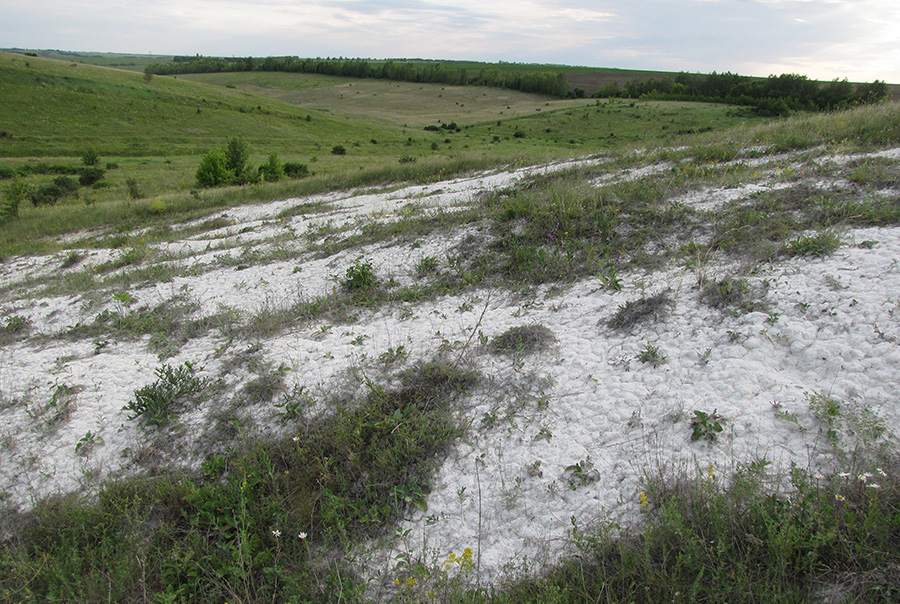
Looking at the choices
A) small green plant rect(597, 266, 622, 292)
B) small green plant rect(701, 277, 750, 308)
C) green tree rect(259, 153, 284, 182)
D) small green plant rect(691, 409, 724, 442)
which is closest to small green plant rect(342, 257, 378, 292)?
small green plant rect(597, 266, 622, 292)

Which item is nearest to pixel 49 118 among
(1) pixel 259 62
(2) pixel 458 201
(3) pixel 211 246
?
(3) pixel 211 246

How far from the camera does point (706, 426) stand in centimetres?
375

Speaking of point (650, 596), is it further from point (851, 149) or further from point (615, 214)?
point (851, 149)

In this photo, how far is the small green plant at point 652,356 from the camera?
4656 millimetres

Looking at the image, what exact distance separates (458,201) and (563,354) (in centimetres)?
743

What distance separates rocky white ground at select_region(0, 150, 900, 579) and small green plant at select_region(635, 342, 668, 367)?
0.06 m

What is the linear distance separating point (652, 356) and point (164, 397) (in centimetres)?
559

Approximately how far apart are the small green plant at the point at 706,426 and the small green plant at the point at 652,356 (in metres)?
0.81

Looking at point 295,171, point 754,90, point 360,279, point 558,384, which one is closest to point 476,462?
point 558,384

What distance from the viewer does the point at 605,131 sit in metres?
57.8

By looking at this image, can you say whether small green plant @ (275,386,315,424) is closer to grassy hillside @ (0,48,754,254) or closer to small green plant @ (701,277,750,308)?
small green plant @ (701,277,750,308)

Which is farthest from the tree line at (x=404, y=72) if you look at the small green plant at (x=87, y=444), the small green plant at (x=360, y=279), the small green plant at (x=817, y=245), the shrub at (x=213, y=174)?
the small green plant at (x=87, y=444)

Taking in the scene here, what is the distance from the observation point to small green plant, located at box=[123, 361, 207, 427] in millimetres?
5222

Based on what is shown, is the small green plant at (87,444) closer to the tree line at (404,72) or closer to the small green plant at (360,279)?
the small green plant at (360,279)
